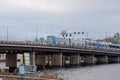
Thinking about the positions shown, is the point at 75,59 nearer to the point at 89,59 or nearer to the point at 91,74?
the point at 89,59

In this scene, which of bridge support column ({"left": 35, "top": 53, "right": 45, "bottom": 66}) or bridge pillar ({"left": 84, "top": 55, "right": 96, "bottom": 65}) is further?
bridge pillar ({"left": 84, "top": 55, "right": 96, "bottom": 65})

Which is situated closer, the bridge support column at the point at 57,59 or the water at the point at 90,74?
the water at the point at 90,74

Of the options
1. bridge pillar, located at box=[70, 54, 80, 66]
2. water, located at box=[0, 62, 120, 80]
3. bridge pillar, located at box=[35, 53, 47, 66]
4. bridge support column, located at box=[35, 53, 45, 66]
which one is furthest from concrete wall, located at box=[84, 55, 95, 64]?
water, located at box=[0, 62, 120, 80]

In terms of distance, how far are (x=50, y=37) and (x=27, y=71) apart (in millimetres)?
141827

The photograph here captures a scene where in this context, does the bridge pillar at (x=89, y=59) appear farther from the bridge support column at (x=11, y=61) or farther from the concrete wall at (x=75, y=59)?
the bridge support column at (x=11, y=61)

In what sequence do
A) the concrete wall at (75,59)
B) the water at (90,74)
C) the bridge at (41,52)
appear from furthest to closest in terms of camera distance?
the concrete wall at (75,59) < the bridge at (41,52) < the water at (90,74)

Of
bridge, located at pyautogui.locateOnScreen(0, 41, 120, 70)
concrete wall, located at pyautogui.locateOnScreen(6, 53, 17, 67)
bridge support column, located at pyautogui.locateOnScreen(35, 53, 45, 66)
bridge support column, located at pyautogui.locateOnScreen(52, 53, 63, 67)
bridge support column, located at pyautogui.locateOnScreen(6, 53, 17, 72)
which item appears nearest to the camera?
bridge, located at pyautogui.locateOnScreen(0, 41, 120, 70)

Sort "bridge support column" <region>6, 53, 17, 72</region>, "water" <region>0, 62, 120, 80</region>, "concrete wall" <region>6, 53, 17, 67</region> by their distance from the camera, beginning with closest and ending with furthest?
"water" <region>0, 62, 120, 80</region> < "bridge support column" <region>6, 53, 17, 72</region> < "concrete wall" <region>6, 53, 17, 67</region>

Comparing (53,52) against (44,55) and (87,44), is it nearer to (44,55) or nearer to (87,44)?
(44,55)

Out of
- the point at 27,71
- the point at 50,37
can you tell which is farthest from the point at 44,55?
the point at 27,71

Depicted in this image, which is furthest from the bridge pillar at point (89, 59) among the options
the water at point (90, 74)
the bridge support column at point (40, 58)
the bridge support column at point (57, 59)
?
the water at point (90, 74)

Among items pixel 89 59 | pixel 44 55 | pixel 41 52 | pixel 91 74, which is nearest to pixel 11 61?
pixel 41 52

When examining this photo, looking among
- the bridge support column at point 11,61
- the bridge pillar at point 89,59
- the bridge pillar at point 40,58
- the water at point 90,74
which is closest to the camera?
the water at point 90,74

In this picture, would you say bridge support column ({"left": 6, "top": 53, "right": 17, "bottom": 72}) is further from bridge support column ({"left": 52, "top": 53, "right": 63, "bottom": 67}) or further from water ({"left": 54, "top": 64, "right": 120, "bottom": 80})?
water ({"left": 54, "top": 64, "right": 120, "bottom": 80})
